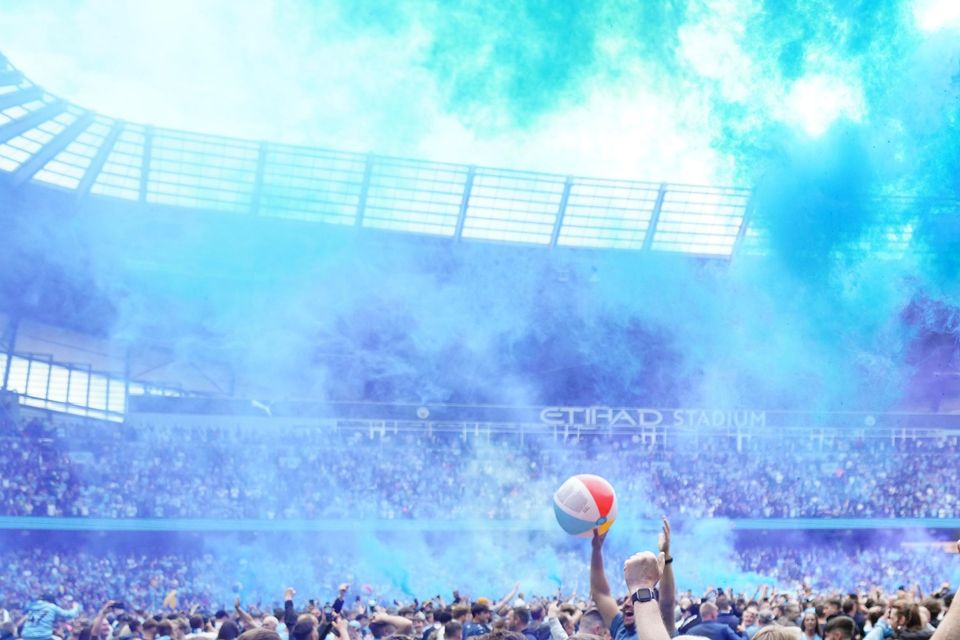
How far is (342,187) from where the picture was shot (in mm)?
23625

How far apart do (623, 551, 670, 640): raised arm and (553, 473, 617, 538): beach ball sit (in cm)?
209

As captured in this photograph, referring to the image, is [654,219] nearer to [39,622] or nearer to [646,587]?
[39,622]

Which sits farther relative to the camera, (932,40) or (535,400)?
(535,400)

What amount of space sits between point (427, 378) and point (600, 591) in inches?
813

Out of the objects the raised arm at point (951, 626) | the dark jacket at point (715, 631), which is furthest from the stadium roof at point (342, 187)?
the raised arm at point (951, 626)

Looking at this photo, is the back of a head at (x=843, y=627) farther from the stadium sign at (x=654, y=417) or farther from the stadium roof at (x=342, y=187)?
the stadium sign at (x=654, y=417)

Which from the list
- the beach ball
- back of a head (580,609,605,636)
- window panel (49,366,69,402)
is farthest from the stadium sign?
back of a head (580,609,605,636)

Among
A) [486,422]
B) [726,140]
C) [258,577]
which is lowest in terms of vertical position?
[258,577]

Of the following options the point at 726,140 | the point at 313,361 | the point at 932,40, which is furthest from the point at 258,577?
the point at 932,40

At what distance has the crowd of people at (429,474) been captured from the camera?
22031 mm

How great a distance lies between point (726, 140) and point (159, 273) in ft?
41.6

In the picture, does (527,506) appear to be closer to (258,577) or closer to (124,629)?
(258,577)

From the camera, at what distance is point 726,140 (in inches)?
697

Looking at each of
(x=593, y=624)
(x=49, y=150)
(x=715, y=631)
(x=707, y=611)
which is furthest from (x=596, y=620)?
(x=49, y=150)
